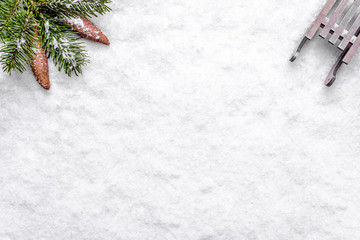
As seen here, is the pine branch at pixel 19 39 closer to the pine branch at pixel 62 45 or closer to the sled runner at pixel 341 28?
the pine branch at pixel 62 45

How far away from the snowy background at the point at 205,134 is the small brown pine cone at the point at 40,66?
0.08m

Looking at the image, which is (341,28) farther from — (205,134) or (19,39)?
(19,39)

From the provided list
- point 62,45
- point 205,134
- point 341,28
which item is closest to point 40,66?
point 62,45

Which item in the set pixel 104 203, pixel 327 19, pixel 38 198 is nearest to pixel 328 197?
pixel 327 19

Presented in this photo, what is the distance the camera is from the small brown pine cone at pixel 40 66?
3.50 ft

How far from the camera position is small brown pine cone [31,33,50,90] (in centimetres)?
Answer: 107

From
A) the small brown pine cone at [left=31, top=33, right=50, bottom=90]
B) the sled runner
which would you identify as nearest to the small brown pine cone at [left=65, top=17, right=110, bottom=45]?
the small brown pine cone at [left=31, top=33, right=50, bottom=90]

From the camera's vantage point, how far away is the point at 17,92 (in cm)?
112

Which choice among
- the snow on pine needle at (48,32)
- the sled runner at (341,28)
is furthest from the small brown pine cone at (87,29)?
the sled runner at (341,28)

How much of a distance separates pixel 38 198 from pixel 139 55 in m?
0.47

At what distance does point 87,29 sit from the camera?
3.59 feet

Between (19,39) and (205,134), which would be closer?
(19,39)

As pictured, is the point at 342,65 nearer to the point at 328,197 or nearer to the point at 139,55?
the point at 328,197

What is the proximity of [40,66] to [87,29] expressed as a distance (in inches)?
6.0
